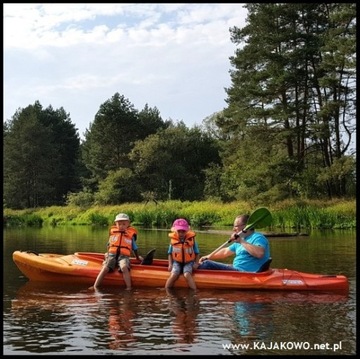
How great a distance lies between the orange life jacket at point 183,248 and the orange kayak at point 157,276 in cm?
29

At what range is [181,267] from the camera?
8875mm

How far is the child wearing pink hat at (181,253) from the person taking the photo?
8.70m

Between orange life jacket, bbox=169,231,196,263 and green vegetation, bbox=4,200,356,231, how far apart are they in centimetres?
1467

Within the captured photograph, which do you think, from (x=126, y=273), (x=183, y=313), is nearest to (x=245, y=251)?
(x=126, y=273)

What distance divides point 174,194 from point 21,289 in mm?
32370

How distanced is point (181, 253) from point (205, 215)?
18.0m

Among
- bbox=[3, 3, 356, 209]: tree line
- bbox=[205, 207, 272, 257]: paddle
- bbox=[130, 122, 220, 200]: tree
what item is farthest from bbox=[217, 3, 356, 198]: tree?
bbox=[205, 207, 272, 257]: paddle

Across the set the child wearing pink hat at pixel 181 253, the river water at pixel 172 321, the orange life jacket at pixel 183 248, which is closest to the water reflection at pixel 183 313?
the river water at pixel 172 321

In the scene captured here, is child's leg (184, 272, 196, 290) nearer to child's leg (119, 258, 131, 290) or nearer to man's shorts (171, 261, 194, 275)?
man's shorts (171, 261, 194, 275)

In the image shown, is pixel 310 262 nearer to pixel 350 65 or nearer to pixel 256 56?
pixel 350 65

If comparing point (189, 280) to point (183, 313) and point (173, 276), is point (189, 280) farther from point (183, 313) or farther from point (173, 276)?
point (183, 313)

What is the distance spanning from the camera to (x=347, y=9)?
2550 centimetres

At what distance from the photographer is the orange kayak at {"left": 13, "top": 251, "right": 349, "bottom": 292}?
8.57 m

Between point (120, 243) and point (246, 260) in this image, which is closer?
point (246, 260)
